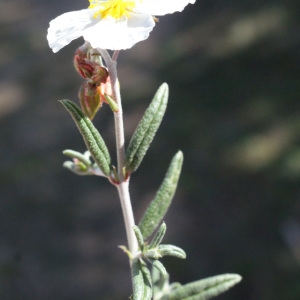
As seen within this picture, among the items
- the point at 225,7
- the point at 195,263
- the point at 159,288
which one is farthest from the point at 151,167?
the point at 159,288

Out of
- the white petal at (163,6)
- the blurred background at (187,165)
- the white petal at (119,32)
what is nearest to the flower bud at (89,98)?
the white petal at (119,32)

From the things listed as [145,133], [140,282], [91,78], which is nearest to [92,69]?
[91,78]

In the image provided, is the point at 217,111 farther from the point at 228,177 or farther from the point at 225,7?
the point at 225,7

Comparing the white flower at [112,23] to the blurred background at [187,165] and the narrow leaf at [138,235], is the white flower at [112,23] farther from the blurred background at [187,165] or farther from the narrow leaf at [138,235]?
the blurred background at [187,165]

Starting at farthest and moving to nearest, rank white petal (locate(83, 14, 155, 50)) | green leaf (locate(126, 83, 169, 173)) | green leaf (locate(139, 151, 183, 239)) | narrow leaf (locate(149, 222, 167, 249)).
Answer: green leaf (locate(139, 151, 183, 239)) → green leaf (locate(126, 83, 169, 173)) → narrow leaf (locate(149, 222, 167, 249)) → white petal (locate(83, 14, 155, 50))

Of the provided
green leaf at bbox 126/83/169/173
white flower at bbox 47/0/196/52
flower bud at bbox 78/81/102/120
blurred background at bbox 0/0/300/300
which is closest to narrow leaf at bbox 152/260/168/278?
green leaf at bbox 126/83/169/173

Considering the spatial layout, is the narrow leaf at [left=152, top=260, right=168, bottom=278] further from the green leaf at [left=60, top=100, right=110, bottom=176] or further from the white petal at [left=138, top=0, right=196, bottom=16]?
the white petal at [left=138, top=0, right=196, bottom=16]

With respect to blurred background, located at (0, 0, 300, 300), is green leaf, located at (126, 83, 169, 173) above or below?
above
